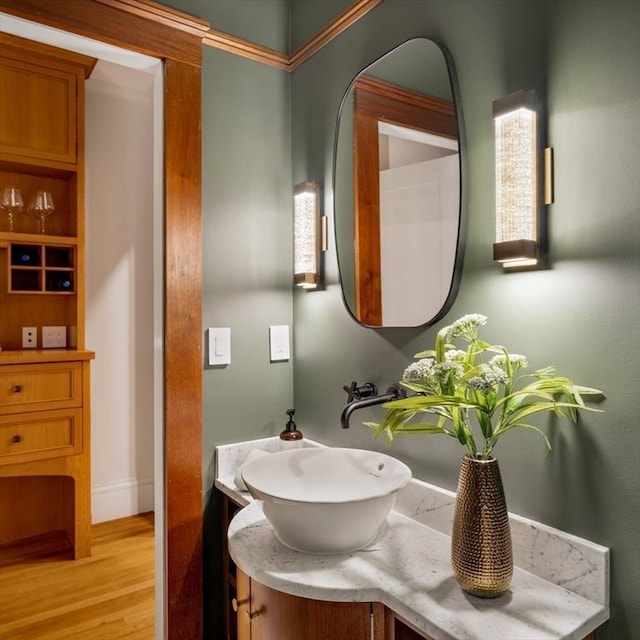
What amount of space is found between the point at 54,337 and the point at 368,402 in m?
2.38

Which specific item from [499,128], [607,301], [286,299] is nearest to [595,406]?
[607,301]

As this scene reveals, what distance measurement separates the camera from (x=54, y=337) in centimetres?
300

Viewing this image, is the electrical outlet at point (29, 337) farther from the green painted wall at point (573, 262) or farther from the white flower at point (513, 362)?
the white flower at point (513, 362)

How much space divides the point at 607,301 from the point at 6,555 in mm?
3209

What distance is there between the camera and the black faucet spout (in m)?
1.28

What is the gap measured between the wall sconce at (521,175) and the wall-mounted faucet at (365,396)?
0.52m

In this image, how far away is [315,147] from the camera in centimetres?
182

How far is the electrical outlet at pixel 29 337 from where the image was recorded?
2932 millimetres

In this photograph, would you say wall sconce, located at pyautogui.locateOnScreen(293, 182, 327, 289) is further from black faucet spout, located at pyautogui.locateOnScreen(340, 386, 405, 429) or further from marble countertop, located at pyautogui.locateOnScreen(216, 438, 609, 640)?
marble countertop, located at pyautogui.locateOnScreen(216, 438, 609, 640)

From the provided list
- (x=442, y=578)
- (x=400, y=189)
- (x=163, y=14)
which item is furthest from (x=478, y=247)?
(x=163, y=14)

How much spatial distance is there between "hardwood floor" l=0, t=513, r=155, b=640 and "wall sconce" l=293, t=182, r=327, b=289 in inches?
65.7

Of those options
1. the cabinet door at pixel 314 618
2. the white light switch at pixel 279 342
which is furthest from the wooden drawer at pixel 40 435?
the cabinet door at pixel 314 618

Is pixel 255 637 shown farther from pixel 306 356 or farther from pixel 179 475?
Answer: pixel 306 356

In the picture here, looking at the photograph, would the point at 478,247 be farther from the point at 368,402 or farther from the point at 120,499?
the point at 120,499
